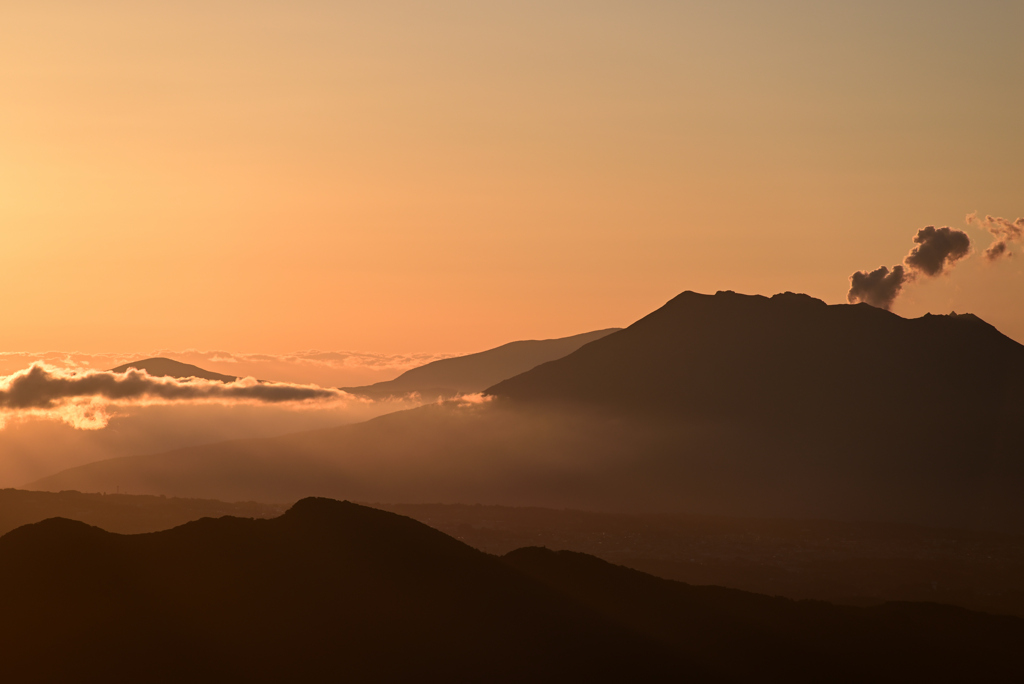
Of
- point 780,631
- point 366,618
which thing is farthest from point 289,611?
point 780,631

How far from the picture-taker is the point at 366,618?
223 feet

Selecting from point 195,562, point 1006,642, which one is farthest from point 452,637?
point 1006,642

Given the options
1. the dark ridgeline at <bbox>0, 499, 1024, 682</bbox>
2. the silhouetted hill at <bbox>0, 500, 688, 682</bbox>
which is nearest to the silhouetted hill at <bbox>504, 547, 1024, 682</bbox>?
the dark ridgeline at <bbox>0, 499, 1024, 682</bbox>

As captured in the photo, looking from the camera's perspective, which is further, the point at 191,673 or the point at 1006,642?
the point at 1006,642

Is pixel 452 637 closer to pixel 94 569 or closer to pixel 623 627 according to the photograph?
pixel 623 627

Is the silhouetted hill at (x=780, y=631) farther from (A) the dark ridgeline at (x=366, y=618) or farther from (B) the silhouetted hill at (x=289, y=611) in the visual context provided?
(B) the silhouetted hill at (x=289, y=611)

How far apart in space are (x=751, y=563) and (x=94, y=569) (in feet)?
495

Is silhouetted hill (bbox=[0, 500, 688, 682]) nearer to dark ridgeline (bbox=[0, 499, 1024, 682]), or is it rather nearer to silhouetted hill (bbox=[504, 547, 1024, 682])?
dark ridgeline (bbox=[0, 499, 1024, 682])

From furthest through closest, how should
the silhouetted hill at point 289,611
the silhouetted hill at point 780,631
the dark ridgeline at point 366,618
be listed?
the silhouetted hill at point 780,631 < the dark ridgeline at point 366,618 < the silhouetted hill at point 289,611

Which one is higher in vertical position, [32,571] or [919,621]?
[32,571]

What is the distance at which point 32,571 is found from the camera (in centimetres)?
7019

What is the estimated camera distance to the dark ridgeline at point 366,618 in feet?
207

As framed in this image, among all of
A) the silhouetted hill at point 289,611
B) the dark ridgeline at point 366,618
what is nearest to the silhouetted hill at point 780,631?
the dark ridgeline at point 366,618

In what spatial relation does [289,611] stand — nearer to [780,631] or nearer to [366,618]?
[366,618]
